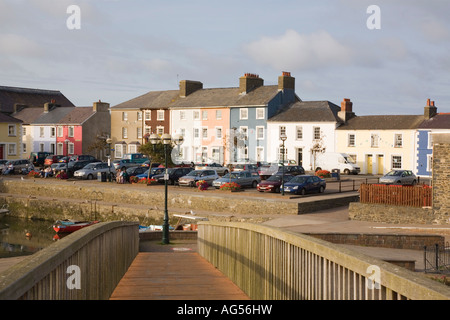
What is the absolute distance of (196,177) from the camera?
44.4m

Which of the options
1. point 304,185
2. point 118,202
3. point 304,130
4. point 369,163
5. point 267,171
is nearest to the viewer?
point 304,185

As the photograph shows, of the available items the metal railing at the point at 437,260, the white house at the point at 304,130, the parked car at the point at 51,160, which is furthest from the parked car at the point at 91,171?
the metal railing at the point at 437,260

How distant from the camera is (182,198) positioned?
128 ft

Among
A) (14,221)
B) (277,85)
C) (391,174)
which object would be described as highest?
(277,85)

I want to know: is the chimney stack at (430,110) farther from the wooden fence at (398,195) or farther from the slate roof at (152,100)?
the slate roof at (152,100)

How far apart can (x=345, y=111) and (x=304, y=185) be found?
24883 mm

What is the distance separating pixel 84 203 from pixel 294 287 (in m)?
38.0

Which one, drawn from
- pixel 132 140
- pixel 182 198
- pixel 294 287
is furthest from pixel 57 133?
pixel 294 287

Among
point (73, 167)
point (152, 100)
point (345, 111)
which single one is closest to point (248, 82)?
point (345, 111)

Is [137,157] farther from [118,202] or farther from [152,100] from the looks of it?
[118,202]

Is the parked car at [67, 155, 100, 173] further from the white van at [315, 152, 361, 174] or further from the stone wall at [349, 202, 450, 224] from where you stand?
the stone wall at [349, 202, 450, 224]

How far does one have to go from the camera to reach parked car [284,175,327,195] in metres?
37.8

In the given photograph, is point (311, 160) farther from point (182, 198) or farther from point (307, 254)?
point (307, 254)

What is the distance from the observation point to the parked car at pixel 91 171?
52781mm
